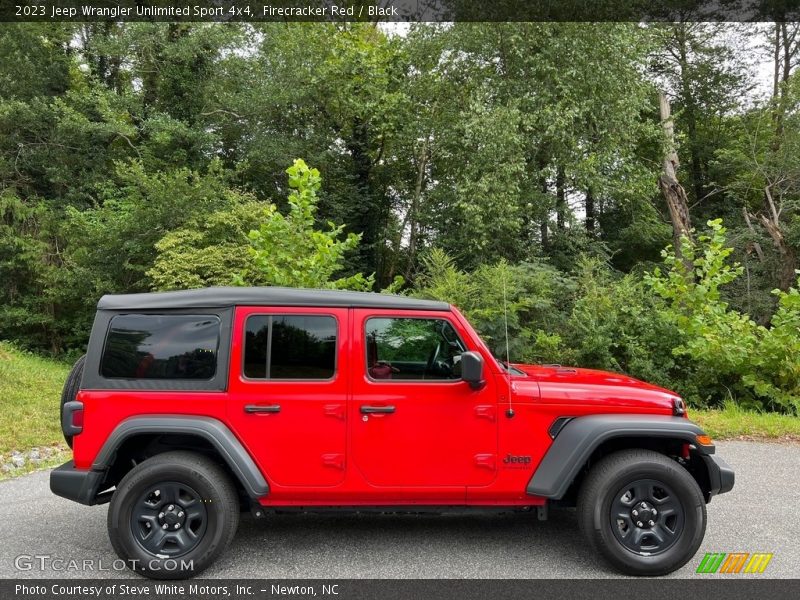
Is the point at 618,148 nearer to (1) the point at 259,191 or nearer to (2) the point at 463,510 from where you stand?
(1) the point at 259,191

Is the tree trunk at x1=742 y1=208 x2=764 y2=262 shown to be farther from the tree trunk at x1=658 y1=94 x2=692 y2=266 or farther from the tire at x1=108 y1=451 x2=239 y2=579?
the tire at x1=108 y1=451 x2=239 y2=579

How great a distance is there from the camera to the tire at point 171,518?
3.84 meters

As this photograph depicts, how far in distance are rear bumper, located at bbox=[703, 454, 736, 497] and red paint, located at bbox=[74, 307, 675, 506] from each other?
699mm

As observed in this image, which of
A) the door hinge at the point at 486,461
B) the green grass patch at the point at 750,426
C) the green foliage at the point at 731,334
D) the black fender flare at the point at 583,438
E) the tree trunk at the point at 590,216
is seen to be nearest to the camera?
the black fender flare at the point at 583,438

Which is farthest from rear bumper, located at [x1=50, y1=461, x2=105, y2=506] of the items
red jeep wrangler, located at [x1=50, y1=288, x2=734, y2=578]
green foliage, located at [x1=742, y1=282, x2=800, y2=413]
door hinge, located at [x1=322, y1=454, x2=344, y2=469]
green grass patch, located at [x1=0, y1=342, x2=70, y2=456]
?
green foliage, located at [x1=742, y1=282, x2=800, y2=413]

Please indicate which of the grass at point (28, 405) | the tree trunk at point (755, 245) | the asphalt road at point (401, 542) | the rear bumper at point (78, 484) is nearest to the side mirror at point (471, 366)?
the asphalt road at point (401, 542)

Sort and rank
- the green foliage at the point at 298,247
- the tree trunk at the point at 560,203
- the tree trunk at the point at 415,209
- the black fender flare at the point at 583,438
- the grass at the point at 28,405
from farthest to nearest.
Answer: the tree trunk at the point at 415,209
the tree trunk at the point at 560,203
the green foliage at the point at 298,247
the grass at the point at 28,405
the black fender flare at the point at 583,438

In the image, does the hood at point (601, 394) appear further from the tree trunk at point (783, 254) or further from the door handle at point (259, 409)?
the tree trunk at point (783, 254)

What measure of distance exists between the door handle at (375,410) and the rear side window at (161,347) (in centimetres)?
102

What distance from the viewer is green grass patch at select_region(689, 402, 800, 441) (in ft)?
25.3

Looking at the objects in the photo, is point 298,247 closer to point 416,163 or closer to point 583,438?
point 583,438

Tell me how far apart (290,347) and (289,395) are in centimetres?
32

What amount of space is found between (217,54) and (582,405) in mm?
21513

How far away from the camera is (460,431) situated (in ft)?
13.3
